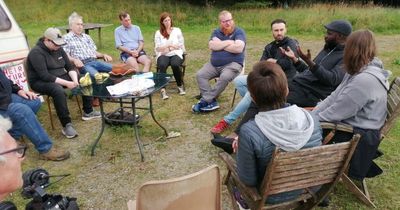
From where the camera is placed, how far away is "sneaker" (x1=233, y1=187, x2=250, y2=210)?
9.03 ft

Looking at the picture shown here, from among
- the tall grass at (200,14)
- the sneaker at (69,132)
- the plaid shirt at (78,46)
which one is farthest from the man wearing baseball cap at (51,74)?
the tall grass at (200,14)

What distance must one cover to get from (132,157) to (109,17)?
11557 millimetres

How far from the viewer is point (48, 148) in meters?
4.10

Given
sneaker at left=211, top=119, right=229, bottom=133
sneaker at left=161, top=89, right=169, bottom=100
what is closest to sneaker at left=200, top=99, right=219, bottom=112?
sneaker at left=211, top=119, right=229, bottom=133

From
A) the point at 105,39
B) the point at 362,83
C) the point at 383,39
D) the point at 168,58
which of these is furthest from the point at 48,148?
the point at 383,39

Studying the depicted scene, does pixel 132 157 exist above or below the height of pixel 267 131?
below

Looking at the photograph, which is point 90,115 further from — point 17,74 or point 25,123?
point 25,123

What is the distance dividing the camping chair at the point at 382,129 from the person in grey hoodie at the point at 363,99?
0.06 m

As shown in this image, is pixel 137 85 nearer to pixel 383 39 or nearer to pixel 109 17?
pixel 383 39

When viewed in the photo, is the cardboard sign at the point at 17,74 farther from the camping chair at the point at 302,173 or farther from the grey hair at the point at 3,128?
the camping chair at the point at 302,173

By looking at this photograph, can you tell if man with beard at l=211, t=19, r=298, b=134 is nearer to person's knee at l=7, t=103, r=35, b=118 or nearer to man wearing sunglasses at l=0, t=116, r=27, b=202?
person's knee at l=7, t=103, r=35, b=118

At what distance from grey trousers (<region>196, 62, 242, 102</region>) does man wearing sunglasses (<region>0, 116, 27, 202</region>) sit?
3.68 metres

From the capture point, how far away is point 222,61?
17.4 ft

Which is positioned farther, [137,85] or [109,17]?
[109,17]
